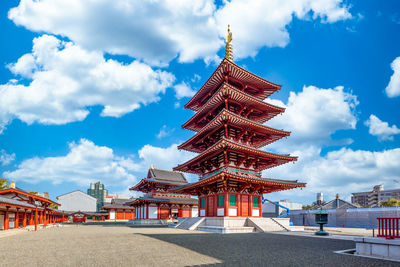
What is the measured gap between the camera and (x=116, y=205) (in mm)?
68438

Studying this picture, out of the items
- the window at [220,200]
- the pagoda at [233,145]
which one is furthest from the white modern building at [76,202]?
the window at [220,200]

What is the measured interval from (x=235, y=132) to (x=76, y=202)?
293ft

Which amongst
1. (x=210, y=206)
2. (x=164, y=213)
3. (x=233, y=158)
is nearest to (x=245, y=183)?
(x=233, y=158)

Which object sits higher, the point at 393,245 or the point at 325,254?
the point at 393,245

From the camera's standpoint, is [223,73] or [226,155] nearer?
[226,155]

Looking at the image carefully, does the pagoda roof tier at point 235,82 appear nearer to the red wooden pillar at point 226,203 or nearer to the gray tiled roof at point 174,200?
the red wooden pillar at point 226,203

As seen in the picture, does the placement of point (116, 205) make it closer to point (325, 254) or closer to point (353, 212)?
point (353, 212)

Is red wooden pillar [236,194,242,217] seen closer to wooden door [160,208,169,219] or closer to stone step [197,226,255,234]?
stone step [197,226,255,234]

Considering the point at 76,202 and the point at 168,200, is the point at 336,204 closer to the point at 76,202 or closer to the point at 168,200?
the point at 168,200

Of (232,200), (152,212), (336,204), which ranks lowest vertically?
(152,212)

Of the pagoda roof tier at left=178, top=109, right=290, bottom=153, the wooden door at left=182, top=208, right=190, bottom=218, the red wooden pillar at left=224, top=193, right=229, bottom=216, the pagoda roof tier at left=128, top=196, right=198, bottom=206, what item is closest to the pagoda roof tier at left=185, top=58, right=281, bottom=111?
the pagoda roof tier at left=178, top=109, right=290, bottom=153

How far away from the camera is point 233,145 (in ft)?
80.1

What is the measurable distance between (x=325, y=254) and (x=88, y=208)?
102550 mm

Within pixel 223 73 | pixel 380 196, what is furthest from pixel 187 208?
pixel 380 196
